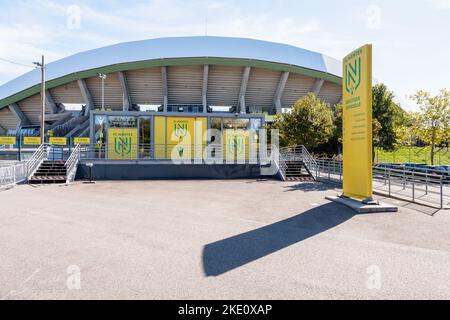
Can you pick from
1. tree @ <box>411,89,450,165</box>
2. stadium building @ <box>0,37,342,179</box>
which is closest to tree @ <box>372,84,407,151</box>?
tree @ <box>411,89,450,165</box>

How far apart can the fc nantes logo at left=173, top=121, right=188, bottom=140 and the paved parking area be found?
11.2 metres

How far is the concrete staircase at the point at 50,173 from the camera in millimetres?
15914

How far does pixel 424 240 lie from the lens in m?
5.82

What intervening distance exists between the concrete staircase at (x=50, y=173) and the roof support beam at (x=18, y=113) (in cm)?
3775

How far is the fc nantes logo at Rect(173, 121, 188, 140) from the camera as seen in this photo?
20.1 metres

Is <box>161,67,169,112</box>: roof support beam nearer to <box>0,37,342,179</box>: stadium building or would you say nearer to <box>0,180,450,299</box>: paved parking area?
<box>0,37,342,179</box>: stadium building

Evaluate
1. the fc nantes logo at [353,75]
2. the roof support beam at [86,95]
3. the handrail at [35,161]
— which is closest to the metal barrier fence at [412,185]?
the fc nantes logo at [353,75]

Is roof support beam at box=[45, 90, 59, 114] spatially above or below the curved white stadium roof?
below

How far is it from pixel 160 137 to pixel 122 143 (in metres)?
2.44

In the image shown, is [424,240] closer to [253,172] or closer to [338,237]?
[338,237]

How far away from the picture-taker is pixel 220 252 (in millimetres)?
5023

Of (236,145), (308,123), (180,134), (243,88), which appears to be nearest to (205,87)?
(243,88)
